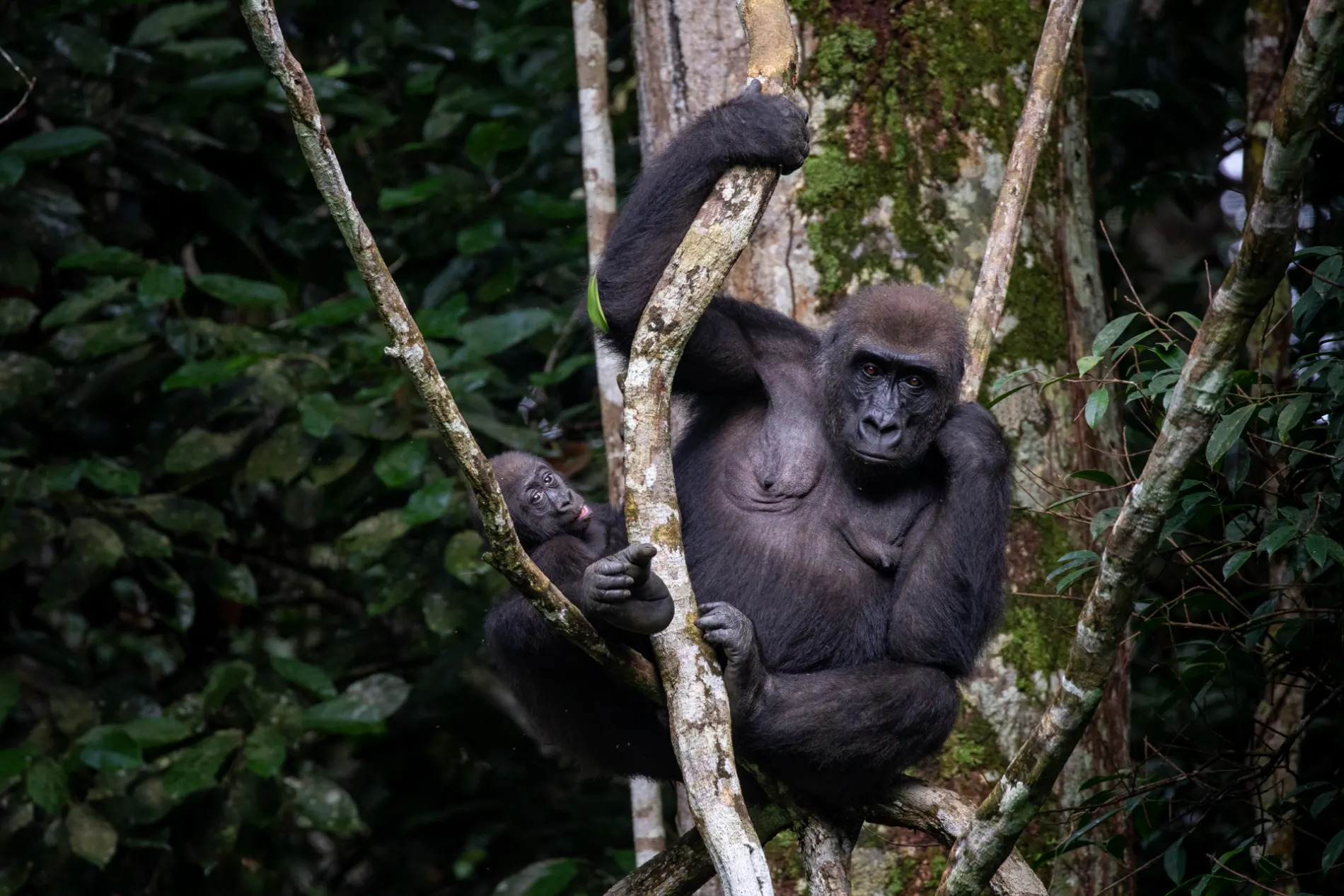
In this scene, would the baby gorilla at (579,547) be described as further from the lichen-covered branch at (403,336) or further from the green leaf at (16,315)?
the green leaf at (16,315)

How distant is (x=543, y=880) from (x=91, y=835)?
177 cm

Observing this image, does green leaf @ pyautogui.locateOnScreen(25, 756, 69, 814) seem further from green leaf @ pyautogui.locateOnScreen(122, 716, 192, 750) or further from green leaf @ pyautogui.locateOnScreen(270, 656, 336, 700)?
green leaf @ pyautogui.locateOnScreen(270, 656, 336, 700)

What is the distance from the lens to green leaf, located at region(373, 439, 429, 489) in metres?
5.43

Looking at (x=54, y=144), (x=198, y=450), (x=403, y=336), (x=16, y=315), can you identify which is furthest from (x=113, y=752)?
(x=403, y=336)

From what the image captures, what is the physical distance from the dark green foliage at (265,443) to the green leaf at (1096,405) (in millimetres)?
2679

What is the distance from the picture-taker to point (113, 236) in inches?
265

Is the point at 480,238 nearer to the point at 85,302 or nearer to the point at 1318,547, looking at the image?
the point at 85,302

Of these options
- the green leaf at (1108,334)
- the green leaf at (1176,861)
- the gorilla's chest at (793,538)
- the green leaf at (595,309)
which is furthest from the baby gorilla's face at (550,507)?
the green leaf at (1176,861)

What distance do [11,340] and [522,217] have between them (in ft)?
8.34

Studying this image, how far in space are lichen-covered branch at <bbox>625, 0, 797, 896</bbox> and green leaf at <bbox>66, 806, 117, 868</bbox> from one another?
9.92 feet

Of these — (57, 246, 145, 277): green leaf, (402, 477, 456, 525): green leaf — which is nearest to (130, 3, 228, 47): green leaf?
(57, 246, 145, 277): green leaf

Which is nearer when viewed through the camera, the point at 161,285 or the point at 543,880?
the point at 543,880

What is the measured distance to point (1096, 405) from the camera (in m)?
3.64

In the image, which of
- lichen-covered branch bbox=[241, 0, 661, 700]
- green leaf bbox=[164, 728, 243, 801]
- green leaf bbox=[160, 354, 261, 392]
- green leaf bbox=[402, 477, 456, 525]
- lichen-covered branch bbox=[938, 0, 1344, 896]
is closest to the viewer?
lichen-covered branch bbox=[938, 0, 1344, 896]
